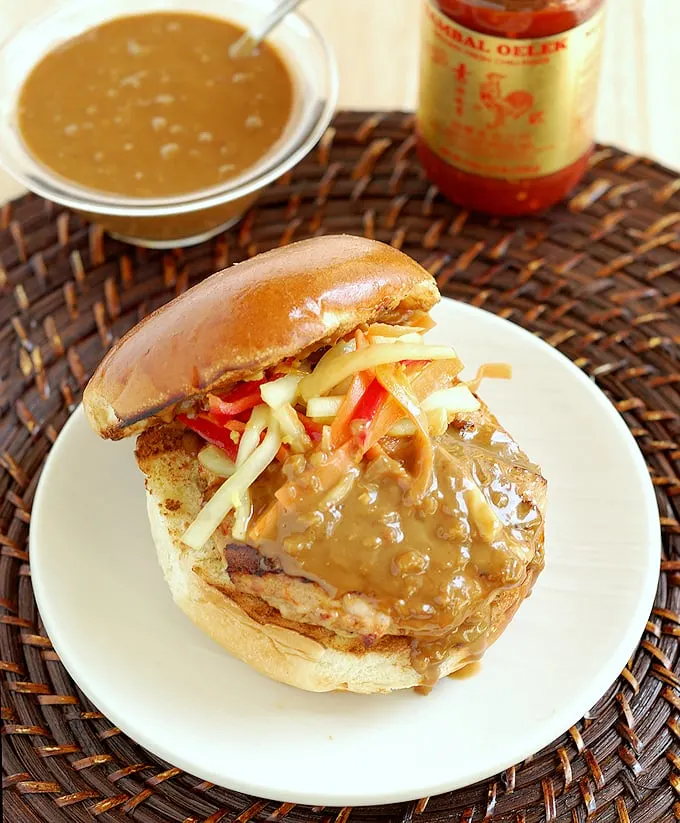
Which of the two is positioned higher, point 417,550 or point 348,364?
point 348,364

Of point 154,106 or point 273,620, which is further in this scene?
point 154,106

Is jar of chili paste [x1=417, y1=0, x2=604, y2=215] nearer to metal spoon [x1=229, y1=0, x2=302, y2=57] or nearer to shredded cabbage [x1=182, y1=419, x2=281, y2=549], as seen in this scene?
metal spoon [x1=229, y1=0, x2=302, y2=57]

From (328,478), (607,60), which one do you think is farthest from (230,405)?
(607,60)

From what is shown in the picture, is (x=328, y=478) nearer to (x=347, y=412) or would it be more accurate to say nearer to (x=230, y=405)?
(x=347, y=412)

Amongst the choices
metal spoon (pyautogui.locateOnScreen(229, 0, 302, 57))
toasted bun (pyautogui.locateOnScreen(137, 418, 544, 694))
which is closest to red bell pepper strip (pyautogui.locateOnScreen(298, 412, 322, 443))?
toasted bun (pyautogui.locateOnScreen(137, 418, 544, 694))

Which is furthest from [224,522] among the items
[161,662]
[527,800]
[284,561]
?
[527,800]

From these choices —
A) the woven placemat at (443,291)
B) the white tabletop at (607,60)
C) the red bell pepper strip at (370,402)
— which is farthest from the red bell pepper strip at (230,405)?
the white tabletop at (607,60)
